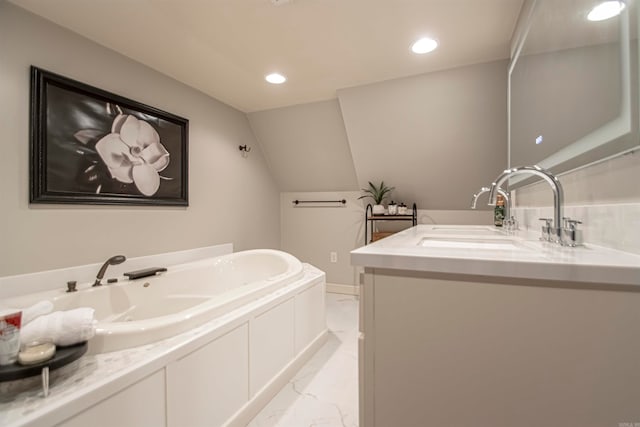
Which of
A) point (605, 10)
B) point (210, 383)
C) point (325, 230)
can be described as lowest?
point (210, 383)

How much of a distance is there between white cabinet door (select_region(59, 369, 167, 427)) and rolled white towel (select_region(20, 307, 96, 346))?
0.74 feet

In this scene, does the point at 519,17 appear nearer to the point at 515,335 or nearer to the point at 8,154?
the point at 515,335

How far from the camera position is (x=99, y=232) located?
6.00 feet

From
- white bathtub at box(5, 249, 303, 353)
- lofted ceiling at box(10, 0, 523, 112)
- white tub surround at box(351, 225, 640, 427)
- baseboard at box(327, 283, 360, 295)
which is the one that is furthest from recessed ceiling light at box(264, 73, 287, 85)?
baseboard at box(327, 283, 360, 295)

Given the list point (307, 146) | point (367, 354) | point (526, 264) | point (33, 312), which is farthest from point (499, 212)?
point (33, 312)

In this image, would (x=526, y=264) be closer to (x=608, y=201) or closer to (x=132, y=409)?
(x=608, y=201)

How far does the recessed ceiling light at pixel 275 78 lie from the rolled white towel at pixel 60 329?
208cm

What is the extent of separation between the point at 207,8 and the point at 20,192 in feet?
4.71

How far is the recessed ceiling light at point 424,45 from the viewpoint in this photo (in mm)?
1799

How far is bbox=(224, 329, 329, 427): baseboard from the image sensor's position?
133 centimetres

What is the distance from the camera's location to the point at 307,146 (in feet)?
10.7

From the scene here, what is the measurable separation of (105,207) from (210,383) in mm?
1439

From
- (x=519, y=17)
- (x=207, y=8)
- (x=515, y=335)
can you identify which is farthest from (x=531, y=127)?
(x=207, y=8)

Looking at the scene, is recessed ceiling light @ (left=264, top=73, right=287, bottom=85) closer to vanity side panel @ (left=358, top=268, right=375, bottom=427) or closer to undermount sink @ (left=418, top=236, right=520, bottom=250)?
undermount sink @ (left=418, top=236, right=520, bottom=250)
